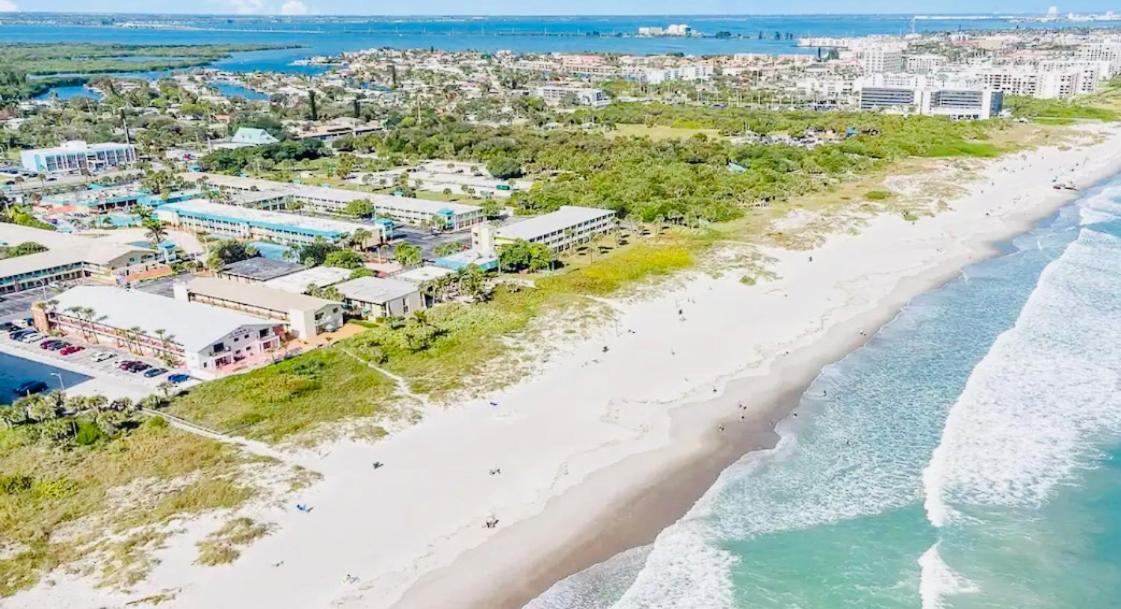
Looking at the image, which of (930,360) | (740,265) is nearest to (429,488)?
(930,360)

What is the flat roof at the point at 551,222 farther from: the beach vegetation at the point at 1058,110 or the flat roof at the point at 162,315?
the beach vegetation at the point at 1058,110

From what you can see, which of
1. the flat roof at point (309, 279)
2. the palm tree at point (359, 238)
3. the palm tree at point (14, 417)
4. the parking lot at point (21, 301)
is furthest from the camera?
the palm tree at point (359, 238)

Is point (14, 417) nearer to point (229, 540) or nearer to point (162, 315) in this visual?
point (162, 315)

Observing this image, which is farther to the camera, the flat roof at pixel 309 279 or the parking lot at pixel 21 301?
the flat roof at pixel 309 279

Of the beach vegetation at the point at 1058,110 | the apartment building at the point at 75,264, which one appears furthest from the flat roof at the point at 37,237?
the beach vegetation at the point at 1058,110

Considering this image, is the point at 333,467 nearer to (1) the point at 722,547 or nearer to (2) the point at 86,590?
(2) the point at 86,590

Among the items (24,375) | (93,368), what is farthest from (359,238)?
(24,375)
